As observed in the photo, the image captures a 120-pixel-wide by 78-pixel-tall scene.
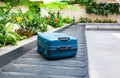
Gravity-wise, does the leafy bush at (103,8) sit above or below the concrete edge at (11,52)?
below

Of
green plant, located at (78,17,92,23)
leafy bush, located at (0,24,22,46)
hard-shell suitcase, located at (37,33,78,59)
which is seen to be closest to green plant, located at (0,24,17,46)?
leafy bush, located at (0,24,22,46)

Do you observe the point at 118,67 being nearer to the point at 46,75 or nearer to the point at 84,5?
the point at 46,75

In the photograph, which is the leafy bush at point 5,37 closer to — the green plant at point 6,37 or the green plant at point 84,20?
the green plant at point 6,37

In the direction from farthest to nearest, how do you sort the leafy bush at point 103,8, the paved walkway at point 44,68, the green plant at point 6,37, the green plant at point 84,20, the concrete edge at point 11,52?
the leafy bush at point 103,8
the green plant at point 84,20
the green plant at point 6,37
the concrete edge at point 11,52
the paved walkway at point 44,68

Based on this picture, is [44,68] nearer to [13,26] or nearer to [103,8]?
[13,26]

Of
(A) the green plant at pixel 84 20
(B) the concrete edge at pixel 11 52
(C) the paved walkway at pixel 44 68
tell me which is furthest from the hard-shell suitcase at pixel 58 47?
(A) the green plant at pixel 84 20

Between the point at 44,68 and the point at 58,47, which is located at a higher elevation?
the point at 58,47

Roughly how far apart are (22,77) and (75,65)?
0.73 meters

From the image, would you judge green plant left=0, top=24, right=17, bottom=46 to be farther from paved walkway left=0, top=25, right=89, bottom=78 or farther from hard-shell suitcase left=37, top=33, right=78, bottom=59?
hard-shell suitcase left=37, top=33, right=78, bottom=59

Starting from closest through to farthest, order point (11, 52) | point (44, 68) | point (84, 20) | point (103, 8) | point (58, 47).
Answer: point (44, 68), point (11, 52), point (58, 47), point (84, 20), point (103, 8)

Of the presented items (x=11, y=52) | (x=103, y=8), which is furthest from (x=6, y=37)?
(x=103, y=8)

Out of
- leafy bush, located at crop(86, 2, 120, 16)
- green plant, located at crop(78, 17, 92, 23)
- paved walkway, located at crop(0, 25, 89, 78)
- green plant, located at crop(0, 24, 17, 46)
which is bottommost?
green plant, located at crop(78, 17, 92, 23)

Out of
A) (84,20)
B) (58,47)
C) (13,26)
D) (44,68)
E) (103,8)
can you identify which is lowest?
(84,20)

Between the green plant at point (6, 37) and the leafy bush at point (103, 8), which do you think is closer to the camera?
the green plant at point (6, 37)
